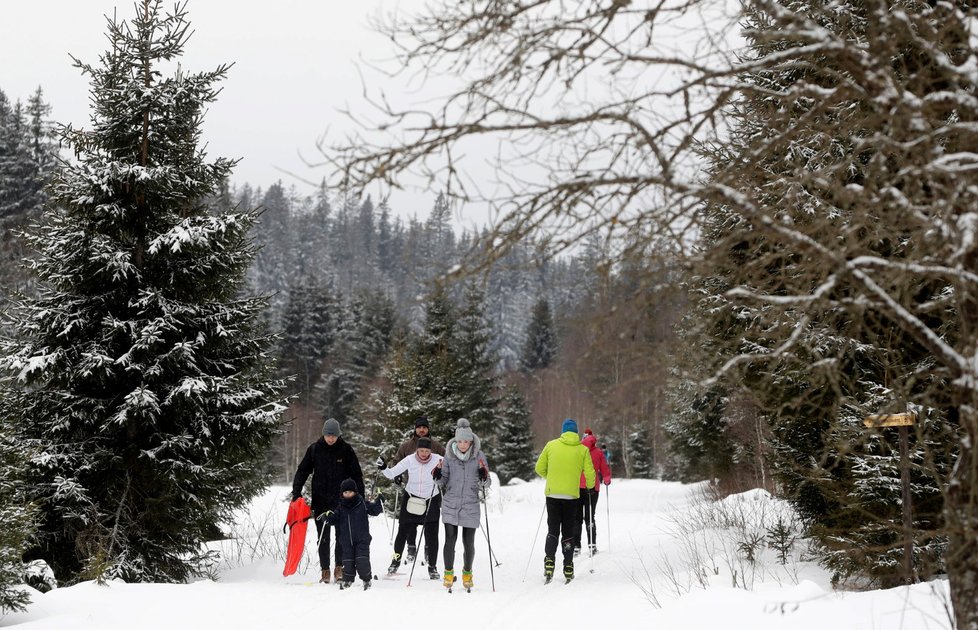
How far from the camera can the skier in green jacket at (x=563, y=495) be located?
9297 millimetres

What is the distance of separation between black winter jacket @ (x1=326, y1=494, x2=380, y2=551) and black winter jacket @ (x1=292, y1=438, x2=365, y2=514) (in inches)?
10.8

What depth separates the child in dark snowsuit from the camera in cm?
889

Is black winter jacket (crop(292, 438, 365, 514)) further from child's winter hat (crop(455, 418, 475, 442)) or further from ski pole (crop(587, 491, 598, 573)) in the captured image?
ski pole (crop(587, 491, 598, 573))

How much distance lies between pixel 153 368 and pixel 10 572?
12.5ft

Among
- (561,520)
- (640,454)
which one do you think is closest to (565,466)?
(561,520)

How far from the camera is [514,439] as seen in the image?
3912 centimetres

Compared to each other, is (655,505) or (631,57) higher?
(631,57)

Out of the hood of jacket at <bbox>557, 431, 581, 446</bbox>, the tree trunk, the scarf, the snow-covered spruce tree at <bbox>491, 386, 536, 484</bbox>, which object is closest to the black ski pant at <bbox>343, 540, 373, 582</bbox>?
the scarf

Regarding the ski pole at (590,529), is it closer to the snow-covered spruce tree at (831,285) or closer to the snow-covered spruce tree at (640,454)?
the snow-covered spruce tree at (831,285)

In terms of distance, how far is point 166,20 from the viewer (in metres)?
11.4

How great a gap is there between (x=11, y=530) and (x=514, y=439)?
3304 centimetres

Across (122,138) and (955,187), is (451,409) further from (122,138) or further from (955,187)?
(955,187)

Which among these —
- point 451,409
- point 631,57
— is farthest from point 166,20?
point 451,409

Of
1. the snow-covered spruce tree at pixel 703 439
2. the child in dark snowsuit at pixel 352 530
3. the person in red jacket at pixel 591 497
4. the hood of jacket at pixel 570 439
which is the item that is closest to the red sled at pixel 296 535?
the child in dark snowsuit at pixel 352 530
